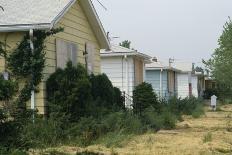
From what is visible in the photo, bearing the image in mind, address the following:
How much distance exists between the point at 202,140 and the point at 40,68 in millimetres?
5382

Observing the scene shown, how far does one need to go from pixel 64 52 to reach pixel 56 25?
133 centimetres

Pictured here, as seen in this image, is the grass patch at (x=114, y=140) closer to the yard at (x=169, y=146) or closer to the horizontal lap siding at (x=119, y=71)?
the yard at (x=169, y=146)

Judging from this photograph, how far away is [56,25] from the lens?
62.4 feet

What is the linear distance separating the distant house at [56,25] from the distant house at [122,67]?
221 inches

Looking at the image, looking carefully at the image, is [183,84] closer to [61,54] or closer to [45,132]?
[61,54]

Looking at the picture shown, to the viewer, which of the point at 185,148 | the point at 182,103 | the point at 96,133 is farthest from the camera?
the point at 182,103

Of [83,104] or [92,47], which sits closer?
[83,104]

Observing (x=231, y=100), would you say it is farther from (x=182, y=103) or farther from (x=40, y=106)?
(x=40, y=106)

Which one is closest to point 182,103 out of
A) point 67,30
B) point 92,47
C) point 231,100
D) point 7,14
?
point 92,47

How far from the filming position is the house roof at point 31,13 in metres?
17.7

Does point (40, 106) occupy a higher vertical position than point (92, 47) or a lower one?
lower

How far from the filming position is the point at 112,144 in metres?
15.6

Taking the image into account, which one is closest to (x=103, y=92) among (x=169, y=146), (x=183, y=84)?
(x=169, y=146)

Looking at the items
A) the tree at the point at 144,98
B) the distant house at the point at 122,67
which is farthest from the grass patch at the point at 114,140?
the distant house at the point at 122,67
